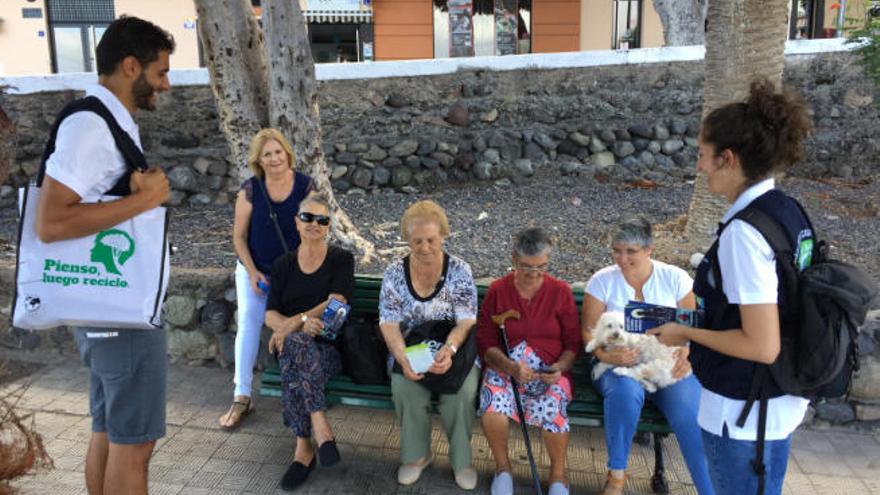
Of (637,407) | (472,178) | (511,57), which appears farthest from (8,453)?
(511,57)

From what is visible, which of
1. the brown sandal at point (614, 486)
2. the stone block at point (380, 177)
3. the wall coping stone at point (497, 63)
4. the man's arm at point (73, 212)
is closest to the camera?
the man's arm at point (73, 212)

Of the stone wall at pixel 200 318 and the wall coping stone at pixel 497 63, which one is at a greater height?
the wall coping stone at pixel 497 63

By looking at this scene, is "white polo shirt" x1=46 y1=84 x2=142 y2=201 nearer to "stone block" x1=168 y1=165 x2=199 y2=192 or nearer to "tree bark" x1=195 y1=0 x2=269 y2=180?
"tree bark" x1=195 y1=0 x2=269 y2=180

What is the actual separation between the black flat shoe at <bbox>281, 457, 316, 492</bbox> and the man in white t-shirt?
0.89 meters

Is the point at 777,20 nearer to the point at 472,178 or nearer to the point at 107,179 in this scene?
the point at 472,178

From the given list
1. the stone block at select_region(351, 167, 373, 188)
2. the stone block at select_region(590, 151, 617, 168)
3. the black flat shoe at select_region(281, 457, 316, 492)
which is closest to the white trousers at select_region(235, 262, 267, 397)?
the black flat shoe at select_region(281, 457, 316, 492)

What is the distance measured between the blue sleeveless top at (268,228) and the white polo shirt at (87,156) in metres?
1.67

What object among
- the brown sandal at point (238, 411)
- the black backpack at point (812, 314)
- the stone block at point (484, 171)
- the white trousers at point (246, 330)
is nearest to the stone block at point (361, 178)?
the stone block at point (484, 171)

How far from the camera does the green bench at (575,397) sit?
322 cm

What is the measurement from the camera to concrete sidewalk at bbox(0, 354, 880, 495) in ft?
10.9

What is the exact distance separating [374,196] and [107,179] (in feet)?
19.2

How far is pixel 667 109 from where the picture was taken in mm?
Answer: 9328

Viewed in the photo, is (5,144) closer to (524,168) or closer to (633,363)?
(633,363)

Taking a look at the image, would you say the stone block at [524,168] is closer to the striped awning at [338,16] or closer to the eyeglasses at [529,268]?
the eyeglasses at [529,268]
